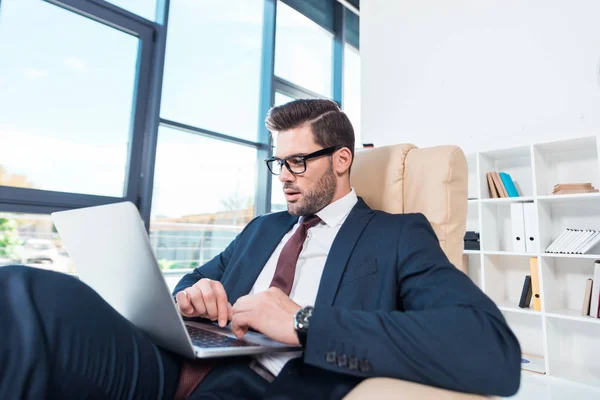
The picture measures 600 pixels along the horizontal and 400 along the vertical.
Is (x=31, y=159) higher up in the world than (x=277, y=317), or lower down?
higher up

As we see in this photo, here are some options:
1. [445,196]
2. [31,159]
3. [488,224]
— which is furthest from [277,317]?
[488,224]

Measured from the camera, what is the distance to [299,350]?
0.73m

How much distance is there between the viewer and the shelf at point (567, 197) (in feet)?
7.14

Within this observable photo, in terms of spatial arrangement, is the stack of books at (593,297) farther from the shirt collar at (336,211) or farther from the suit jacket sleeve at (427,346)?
the suit jacket sleeve at (427,346)

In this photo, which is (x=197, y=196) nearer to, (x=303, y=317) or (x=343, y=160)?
(x=343, y=160)

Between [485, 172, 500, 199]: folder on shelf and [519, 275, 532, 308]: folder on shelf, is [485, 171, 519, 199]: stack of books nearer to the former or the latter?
[485, 172, 500, 199]: folder on shelf

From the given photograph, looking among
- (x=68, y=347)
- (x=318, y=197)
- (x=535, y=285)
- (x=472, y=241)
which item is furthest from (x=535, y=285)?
(x=68, y=347)

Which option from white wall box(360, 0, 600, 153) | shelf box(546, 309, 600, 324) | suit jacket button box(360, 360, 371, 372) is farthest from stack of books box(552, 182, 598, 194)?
suit jacket button box(360, 360, 371, 372)

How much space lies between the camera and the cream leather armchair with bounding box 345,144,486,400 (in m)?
1.10

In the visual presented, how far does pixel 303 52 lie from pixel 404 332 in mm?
3810

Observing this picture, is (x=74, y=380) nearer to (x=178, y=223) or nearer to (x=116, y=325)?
(x=116, y=325)

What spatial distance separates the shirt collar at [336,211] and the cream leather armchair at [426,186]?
9 cm

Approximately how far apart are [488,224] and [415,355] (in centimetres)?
232

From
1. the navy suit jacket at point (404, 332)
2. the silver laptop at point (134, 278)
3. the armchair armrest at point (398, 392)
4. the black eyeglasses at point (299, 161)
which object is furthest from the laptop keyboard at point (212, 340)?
the black eyeglasses at point (299, 161)
